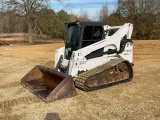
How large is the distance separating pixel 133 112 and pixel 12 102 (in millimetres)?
3067

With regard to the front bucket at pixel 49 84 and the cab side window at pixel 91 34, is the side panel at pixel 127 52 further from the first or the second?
the front bucket at pixel 49 84

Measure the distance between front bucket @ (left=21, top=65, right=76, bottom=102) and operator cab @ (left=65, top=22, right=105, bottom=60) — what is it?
102 cm

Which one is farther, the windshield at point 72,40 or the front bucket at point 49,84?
the windshield at point 72,40

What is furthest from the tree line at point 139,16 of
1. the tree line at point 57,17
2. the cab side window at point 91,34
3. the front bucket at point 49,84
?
the front bucket at point 49,84

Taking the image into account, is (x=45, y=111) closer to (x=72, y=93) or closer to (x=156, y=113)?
(x=72, y=93)

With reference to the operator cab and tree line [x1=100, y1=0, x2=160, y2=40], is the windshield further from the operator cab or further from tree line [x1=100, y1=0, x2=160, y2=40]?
tree line [x1=100, y1=0, x2=160, y2=40]

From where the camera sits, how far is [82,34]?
6824mm

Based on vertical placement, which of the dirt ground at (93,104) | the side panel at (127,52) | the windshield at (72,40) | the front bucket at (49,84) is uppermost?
the windshield at (72,40)

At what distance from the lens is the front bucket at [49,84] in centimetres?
565

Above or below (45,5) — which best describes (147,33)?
below

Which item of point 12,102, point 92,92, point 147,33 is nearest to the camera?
point 12,102

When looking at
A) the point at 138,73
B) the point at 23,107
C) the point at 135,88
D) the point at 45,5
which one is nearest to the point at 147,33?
the point at 45,5

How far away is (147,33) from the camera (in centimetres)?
3569

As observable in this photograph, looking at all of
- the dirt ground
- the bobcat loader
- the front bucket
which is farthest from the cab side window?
the dirt ground
